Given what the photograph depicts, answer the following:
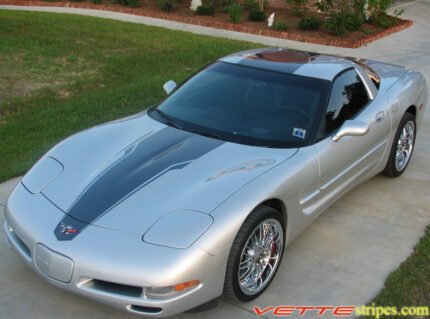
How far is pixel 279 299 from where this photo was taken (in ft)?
12.5

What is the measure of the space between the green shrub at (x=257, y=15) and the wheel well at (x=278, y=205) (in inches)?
436

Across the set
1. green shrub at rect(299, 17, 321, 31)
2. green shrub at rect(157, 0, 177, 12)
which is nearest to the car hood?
green shrub at rect(299, 17, 321, 31)

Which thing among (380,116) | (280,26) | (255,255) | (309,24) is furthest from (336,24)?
(255,255)

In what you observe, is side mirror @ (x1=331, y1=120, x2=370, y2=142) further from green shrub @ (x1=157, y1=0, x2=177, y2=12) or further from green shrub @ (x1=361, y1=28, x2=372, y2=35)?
green shrub @ (x1=157, y1=0, x2=177, y2=12)

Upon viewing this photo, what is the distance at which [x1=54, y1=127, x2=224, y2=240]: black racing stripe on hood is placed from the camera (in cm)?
346

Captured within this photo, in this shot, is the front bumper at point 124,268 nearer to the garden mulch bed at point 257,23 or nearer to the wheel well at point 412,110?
the wheel well at point 412,110

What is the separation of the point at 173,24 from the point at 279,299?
36.6 ft

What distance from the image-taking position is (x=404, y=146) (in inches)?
228

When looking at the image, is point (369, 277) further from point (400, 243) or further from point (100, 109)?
point (100, 109)

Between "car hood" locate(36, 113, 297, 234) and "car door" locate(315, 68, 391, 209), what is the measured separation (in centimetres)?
40

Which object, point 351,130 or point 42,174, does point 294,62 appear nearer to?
point 351,130

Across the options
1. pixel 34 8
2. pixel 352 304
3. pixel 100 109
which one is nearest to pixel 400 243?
pixel 352 304

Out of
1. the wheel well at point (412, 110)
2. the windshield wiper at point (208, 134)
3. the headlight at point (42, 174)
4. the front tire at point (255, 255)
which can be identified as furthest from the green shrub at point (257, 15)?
the front tire at point (255, 255)

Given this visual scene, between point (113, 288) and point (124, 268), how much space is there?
173 millimetres
